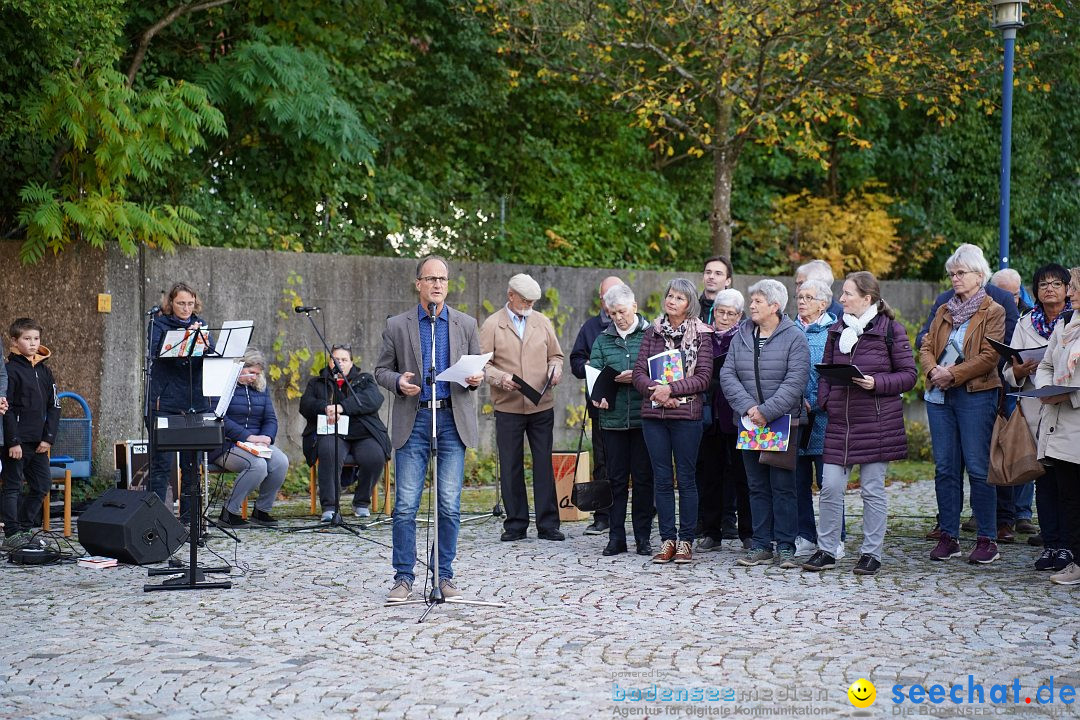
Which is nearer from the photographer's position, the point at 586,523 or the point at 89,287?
the point at 586,523

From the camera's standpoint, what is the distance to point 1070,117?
2083cm

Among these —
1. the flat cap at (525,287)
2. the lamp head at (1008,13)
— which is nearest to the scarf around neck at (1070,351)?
the flat cap at (525,287)

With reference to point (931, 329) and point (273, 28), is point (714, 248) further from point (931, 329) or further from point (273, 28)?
point (931, 329)

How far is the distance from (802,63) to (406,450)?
1038cm

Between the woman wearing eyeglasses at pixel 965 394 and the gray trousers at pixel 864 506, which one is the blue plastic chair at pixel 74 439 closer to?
the gray trousers at pixel 864 506

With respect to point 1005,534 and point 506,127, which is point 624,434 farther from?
point 506,127

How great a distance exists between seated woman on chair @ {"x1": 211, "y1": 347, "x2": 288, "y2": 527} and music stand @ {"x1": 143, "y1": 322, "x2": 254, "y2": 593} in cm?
108

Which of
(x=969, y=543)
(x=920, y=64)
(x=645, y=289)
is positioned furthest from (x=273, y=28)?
(x=969, y=543)

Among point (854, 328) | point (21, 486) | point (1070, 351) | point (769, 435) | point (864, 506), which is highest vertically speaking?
point (854, 328)

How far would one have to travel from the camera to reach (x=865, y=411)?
26.6 ft

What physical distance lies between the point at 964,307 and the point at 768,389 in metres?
1.49

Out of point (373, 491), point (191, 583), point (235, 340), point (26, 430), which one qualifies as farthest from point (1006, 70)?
point (26, 430)

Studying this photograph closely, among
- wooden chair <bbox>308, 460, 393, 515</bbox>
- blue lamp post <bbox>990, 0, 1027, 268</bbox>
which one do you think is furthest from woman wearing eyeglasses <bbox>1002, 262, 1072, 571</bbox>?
wooden chair <bbox>308, 460, 393, 515</bbox>

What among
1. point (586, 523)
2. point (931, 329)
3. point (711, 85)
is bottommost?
point (586, 523)
